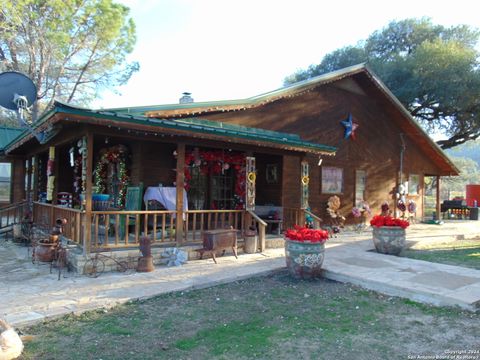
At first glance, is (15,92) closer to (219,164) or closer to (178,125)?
(178,125)

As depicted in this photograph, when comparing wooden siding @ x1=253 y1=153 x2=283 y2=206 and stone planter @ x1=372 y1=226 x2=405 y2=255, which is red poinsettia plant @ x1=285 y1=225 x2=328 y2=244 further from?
wooden siding @ x1=253 y1=153 x2=283 y2=206

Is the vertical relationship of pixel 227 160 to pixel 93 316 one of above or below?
above

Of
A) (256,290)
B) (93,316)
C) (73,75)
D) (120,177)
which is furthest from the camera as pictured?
(73,75)

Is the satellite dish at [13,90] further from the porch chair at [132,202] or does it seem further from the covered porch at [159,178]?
the porch chair at [132,202]

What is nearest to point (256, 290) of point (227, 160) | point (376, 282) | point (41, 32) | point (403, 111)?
point (376, 282)

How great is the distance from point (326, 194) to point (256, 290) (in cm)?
790

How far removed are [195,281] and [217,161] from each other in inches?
187

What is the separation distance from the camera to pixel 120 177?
9.90 m

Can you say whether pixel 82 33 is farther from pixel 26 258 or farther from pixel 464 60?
→ pixel 464 60

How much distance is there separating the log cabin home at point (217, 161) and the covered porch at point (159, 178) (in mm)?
28

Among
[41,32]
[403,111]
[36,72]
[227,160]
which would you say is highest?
[41,32]

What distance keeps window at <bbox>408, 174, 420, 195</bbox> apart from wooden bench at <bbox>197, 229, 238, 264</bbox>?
1179 cm

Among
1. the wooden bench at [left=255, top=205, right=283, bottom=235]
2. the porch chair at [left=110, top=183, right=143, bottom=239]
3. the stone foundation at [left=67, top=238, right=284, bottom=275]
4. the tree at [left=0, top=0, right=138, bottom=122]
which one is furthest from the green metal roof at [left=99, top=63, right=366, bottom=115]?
the tree at [left=0, top=0, right=138, bottom=122]

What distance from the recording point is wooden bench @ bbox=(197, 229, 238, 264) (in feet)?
26.4
